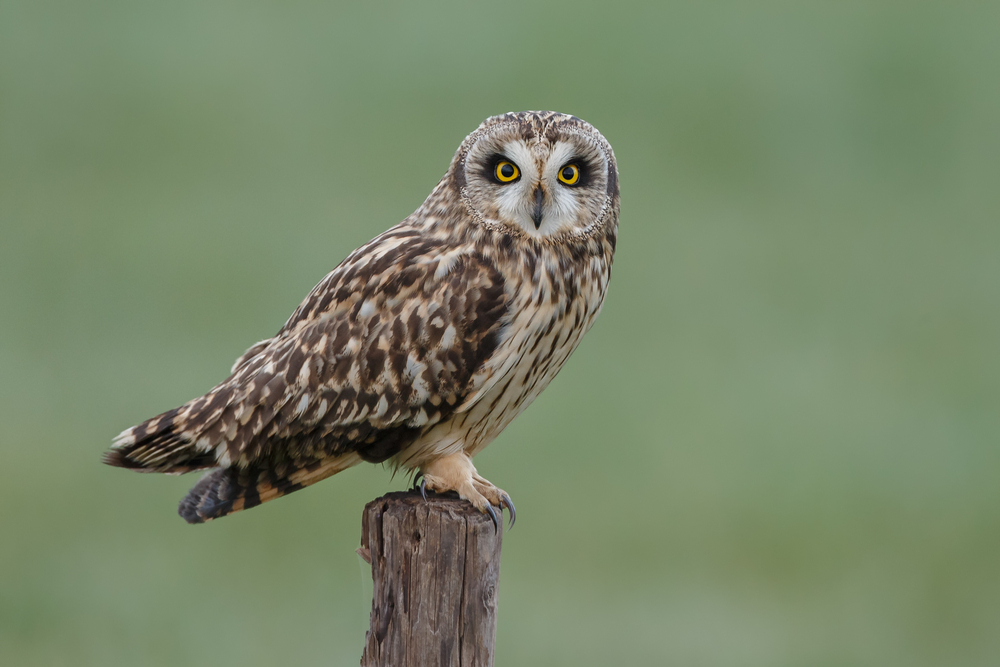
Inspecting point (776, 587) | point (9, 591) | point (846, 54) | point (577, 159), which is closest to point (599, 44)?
point (846, 54)

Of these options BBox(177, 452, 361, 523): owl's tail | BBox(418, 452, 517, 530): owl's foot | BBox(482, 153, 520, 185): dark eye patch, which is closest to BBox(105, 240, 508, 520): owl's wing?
BBox(177, 452, 361, 523): owl's tail

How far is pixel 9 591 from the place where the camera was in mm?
7449

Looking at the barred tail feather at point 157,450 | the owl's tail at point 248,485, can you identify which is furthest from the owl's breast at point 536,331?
the barred tail feather at point 157,450

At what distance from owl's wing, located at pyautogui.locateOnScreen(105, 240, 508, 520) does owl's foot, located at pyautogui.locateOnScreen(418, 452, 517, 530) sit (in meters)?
0.12

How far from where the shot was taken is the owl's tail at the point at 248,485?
3.02 meters

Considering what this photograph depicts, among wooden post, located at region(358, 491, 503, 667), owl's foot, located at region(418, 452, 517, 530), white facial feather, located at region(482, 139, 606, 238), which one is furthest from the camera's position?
owl's foot, located at region(418, 452, 517, 530)

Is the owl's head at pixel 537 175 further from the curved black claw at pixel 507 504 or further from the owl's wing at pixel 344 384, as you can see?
the curved black claw at pixel 507 504

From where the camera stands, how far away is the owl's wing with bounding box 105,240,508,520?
2871mm

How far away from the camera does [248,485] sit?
3.04 metres

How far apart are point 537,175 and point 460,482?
2.64ft

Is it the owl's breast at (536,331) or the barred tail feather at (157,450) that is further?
the barred tail feather at (157,450)

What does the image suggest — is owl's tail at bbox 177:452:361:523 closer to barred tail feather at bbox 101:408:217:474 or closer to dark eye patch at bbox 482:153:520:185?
barred tail feather at bbox 101:408:217:474

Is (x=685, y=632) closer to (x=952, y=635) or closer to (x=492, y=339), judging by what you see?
(x=952, y=635)

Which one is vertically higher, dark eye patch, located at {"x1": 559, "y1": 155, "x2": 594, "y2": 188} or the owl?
dark eye patch, located at {"x1": 559, "y1": 155, "x2": 594, "y2": 188}
